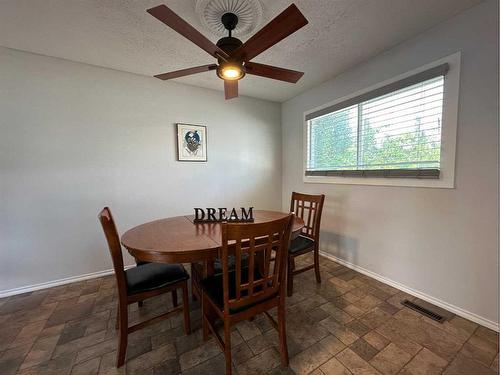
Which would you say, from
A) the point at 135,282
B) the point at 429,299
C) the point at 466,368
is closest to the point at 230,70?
the point at 135,282

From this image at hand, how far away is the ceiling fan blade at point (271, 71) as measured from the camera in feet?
5.24

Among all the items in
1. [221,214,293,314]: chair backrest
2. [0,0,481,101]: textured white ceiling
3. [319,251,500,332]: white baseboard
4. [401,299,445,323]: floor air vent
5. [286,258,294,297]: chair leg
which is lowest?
[401,299,445,323]: floor air vent

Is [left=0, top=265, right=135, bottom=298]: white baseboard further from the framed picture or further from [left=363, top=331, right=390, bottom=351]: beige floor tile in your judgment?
[left=363, top=331, right=390, bottom=351]: beige floor tile

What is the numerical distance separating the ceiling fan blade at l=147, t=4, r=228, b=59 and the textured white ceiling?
0.52m

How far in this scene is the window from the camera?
1877 mm

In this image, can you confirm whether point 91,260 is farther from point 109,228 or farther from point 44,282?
point 109,228

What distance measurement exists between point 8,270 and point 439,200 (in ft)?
13.7

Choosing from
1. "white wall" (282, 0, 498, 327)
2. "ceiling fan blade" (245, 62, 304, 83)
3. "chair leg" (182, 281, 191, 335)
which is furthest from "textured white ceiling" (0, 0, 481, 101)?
"chair leg" (182, 281, 191, 335)

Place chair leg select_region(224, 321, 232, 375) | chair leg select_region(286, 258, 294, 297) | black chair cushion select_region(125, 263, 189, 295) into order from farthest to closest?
1. chair leg select_region(286, 258, 294, 297)
2. black chair cushion select_region(125, 263, 189, 295)
3. chair leg select_region(224, 321, 232, 375)

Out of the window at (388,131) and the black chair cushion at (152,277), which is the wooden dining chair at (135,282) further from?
the window at (388,131)

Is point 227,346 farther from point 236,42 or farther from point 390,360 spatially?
point 236,42

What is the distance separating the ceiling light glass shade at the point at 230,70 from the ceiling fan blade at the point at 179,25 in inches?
2.7

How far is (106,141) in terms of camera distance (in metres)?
2.48

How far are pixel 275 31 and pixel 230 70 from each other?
0.43 meters
